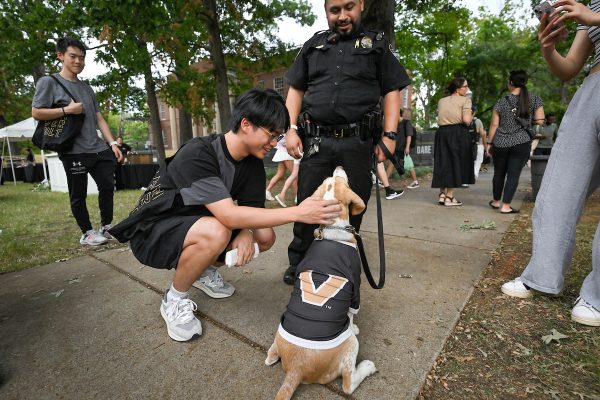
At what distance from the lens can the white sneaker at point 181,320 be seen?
1.96 metres

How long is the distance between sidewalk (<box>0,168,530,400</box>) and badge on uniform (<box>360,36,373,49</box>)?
1.90 meters

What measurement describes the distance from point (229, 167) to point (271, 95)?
549 mm

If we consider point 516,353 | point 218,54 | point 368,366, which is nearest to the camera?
point 368,366

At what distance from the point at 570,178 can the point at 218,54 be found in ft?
33.6

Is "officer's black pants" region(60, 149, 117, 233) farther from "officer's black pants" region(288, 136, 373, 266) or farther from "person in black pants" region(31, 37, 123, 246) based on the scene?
"officer's black pants" region(288, 136, 373, 266)

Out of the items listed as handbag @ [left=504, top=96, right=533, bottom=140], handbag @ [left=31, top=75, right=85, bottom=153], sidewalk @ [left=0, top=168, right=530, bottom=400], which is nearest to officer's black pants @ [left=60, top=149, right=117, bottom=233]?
handbag @ [left=31, top=75, right=85, bottom=153]

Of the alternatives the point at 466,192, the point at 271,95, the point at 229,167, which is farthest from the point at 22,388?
the point at 466,192

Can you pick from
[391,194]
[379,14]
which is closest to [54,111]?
[391,194]

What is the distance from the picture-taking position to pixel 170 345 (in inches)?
75.9

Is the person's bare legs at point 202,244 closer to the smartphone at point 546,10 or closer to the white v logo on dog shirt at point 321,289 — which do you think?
the white v logo on dog shirt at point 321,289

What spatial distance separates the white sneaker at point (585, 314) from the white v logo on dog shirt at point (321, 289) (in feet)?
5.57

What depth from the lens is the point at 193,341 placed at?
1.96 meters

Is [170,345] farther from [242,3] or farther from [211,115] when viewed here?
[211,115]

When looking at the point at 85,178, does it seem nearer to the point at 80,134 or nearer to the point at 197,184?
the point at 80,134
